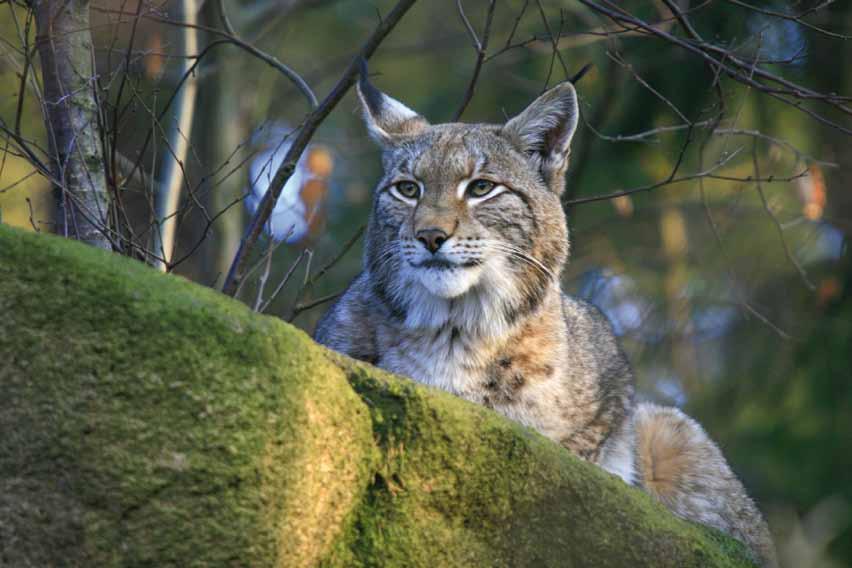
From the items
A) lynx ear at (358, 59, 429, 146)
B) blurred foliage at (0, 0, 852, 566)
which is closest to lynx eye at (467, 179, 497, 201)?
lynx ear at (358, 59, 429, 146)

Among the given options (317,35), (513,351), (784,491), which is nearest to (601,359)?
(513,351)

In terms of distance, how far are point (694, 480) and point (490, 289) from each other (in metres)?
2.06

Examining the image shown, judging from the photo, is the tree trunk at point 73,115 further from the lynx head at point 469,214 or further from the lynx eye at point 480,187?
the lynx eye at point 480,187

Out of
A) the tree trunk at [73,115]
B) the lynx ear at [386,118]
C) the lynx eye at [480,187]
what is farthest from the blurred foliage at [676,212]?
the tree trunk at [73,115]

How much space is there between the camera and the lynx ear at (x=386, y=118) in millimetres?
6922

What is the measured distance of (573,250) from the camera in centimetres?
1349

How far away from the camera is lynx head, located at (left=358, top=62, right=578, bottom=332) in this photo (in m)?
6.23

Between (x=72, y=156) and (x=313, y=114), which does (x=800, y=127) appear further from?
(x=72, y=156)

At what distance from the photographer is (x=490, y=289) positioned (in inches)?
250

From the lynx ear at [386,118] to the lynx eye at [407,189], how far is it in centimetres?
38

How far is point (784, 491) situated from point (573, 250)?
4.96m


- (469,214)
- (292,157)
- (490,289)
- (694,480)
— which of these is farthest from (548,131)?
(694,480)

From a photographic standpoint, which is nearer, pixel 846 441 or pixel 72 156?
pixel 72 156

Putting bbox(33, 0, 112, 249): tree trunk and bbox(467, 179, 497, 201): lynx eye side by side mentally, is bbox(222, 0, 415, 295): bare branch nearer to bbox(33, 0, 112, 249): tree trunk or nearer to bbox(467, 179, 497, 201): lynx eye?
bbox(33, 0, 112, 249): tree trunk
